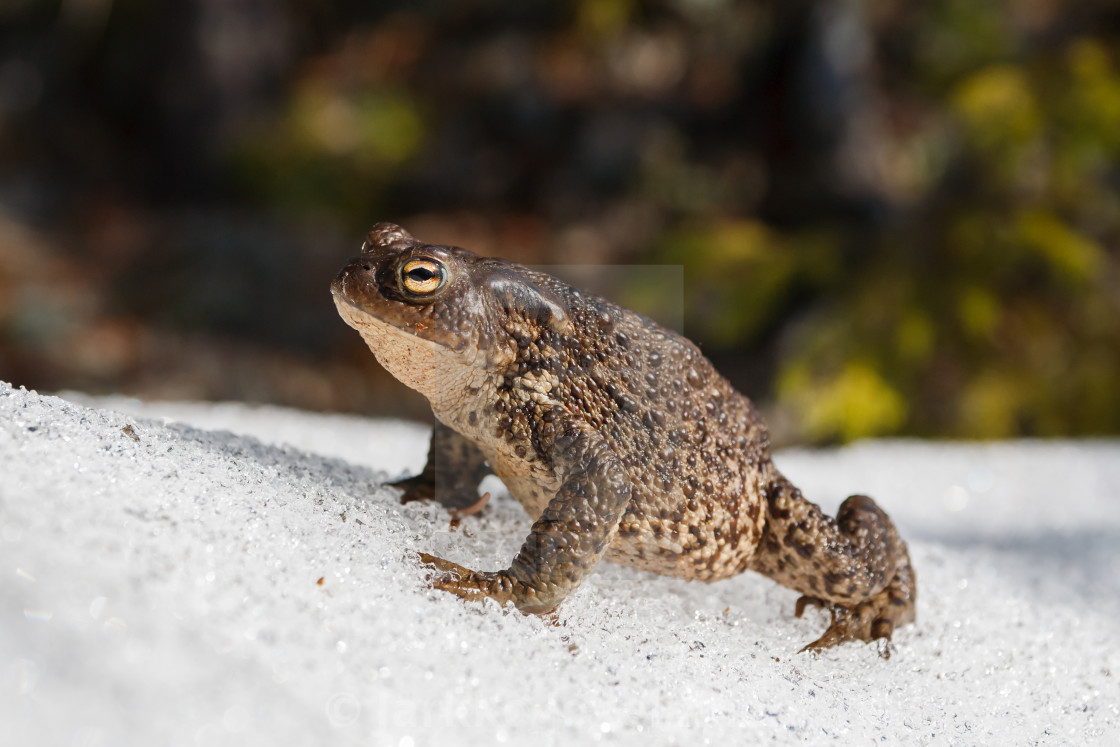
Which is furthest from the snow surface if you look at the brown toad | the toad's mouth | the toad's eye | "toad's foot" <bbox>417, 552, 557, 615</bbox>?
the toad's eye

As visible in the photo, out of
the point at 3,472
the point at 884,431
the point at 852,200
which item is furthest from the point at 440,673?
the point at 852,200

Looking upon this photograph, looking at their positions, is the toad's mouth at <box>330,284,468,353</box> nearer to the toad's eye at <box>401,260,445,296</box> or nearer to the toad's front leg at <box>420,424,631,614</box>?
the toad's eye at <box>401,260,445,296</box>

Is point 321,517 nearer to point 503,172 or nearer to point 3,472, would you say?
point 3,472

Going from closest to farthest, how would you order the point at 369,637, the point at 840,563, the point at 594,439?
the point at 369,637 → the point at 594,439 → the point at 840,563

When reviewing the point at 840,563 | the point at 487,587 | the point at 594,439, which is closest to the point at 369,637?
the point at 487,587

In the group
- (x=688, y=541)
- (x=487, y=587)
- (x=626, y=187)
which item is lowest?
(x=487, y=587)

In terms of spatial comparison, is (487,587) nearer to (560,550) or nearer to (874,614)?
(560,550)
